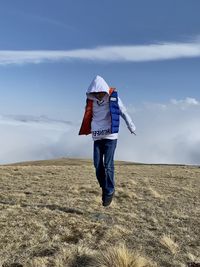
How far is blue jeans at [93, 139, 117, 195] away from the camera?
1200cm

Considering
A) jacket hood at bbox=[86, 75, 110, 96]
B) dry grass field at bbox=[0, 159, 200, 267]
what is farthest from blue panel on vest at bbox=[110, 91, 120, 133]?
dry grass field at bbox=[0, 159, 200, 267]

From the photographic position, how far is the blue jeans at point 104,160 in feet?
39.4

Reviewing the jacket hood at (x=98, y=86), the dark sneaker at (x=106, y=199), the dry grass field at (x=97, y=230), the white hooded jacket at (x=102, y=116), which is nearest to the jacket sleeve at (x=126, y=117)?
the white hooded jacket at (x=102, y=116)

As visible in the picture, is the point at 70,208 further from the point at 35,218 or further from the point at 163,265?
the point at 163,265

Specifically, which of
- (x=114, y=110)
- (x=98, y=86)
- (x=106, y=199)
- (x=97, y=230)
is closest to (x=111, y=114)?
(x=114, y=110)

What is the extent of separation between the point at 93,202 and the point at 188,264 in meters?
5.65

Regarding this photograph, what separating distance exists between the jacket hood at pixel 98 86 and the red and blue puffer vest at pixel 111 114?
0.18 metres

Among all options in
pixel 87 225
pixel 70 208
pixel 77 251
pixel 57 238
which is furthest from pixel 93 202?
pixel 77 251

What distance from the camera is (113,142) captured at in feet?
39.4

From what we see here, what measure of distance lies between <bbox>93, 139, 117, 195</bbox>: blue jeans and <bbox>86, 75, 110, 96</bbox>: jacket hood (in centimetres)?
123

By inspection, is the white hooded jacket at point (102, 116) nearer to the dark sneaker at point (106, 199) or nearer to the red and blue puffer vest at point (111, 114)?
the red and blue puffer vest at point (111, 114)

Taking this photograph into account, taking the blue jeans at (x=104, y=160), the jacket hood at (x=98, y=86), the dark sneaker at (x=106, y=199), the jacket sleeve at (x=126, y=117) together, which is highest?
the jacket hood at (x=98, y=86)

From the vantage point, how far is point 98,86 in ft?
38.1

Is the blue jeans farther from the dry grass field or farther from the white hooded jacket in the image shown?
the dry grass field
